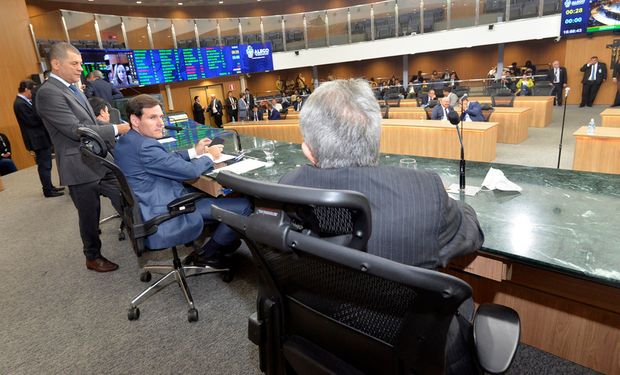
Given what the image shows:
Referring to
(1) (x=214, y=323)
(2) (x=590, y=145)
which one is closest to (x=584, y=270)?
(1) (x=214, y=323)


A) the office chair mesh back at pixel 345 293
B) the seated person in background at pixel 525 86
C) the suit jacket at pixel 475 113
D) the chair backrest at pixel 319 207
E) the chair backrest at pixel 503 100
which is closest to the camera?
the chair backrest at pixel 319 207

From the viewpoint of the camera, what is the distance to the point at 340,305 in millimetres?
824

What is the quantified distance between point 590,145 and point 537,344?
3.13 meters

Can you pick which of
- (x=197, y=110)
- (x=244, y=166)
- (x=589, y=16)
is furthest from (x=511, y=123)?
(x=197, y=110)

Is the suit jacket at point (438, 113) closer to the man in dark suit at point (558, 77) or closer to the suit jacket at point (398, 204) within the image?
the suit jacket at point (398, 204)

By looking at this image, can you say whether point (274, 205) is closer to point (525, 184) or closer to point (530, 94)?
point (525, 184)

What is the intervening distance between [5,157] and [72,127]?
5.75 m

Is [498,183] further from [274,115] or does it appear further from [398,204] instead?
[274,115]

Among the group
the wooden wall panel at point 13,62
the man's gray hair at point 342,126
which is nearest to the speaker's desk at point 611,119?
the man's gray hair at point 342,126

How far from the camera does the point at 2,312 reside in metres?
2.53

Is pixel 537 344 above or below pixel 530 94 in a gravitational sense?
below

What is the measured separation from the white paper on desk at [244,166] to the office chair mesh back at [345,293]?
176 centimetres

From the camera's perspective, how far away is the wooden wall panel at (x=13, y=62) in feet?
23.4

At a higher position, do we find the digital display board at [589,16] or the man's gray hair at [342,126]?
the digital display board at [589,16]
